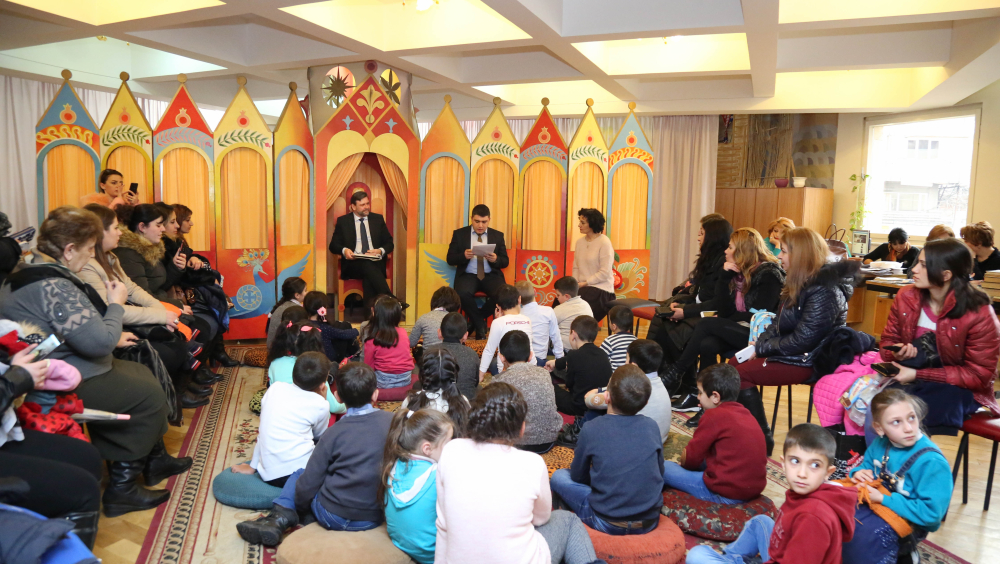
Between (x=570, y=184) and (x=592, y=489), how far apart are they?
469cm

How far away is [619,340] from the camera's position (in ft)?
13.7

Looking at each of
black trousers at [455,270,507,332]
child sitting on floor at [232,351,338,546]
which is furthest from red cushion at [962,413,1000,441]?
black trousers at [455,270,507,332]

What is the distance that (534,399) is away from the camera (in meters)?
3.41

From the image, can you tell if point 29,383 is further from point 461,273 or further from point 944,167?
point 944,167

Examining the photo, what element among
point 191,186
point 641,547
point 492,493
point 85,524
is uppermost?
point 191,186

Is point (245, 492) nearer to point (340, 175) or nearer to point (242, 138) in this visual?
point (242, 138)

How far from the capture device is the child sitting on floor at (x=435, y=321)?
4730 millimetres

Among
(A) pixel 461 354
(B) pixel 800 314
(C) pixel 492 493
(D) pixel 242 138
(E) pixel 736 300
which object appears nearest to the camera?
(C) pixel 492 493

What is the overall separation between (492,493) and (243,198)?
5048mm

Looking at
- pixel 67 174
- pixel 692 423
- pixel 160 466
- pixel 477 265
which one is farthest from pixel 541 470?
pixel 67 174

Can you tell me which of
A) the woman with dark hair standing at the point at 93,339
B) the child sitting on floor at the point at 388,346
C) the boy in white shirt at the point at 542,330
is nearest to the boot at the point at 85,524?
the woman with dark hair standing at the point at 93,339

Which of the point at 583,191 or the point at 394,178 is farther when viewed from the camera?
the point at 583,191

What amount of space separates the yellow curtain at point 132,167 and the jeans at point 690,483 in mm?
5117

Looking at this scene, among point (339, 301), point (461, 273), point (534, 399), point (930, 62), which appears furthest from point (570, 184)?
point (534, 399)
